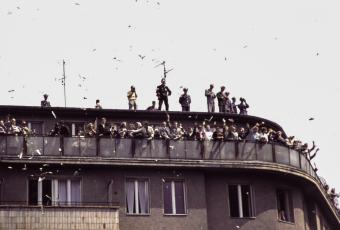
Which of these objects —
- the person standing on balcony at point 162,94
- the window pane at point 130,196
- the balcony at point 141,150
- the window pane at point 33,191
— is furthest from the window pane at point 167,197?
the window pane at point 33,191

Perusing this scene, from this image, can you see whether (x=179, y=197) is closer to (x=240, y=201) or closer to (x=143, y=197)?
(x=143, y=197)

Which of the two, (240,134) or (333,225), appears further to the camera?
(333,225)

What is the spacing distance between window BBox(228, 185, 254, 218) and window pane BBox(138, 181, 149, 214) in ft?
14.4

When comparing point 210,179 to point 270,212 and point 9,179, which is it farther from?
point 9,179

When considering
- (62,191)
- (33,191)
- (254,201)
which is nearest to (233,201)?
(254,201)

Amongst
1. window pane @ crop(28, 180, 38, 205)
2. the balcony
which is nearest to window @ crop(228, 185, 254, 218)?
the balcony

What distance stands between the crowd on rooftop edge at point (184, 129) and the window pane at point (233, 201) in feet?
8.16

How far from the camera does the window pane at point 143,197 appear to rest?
5412 cm

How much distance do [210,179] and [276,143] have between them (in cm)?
415

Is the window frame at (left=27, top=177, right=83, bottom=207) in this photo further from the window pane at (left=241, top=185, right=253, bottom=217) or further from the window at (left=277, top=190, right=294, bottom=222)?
the window at (left=277, top=190, right=294, bottom=222)

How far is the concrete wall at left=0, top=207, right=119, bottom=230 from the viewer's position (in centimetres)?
5066

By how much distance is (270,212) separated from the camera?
5631 cm

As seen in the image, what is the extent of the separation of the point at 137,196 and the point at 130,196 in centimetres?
34

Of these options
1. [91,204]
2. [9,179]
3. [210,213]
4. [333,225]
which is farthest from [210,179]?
[333,225]
